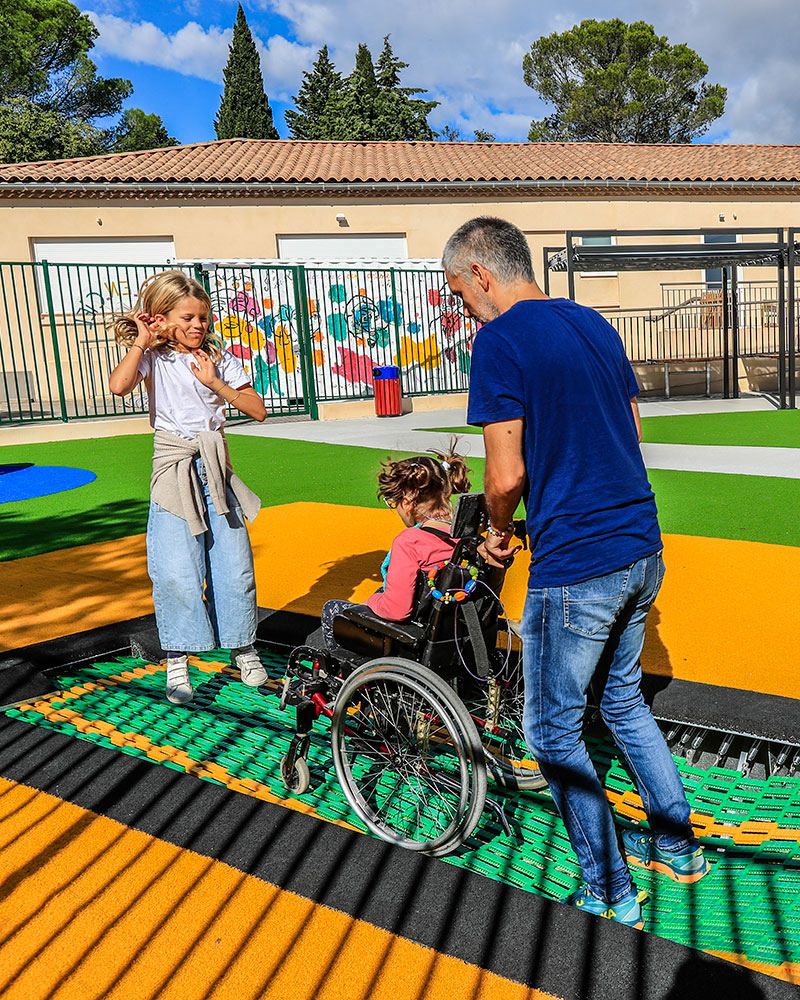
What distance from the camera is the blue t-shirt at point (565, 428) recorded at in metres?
1.99

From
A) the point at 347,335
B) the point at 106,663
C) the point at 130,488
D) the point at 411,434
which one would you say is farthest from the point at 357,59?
the point at 106,663

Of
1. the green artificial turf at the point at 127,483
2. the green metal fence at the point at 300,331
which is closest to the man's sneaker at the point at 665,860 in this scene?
the green artificial turf at the point at 127,483

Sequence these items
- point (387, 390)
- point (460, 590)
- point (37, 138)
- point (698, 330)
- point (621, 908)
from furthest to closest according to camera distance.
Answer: point (37, 138) → point (698, 330) → point (387, 390) → point (460, 590) → point (621, 908)

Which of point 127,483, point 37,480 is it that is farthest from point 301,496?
point 37,480

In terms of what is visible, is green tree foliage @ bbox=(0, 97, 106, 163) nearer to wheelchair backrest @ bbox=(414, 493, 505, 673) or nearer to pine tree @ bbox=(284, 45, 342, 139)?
A: pine tree @ bbox=(284, 45, 342, 139)

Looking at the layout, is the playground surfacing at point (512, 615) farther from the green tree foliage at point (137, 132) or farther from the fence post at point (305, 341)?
the green tree foliage at point (137, 132)

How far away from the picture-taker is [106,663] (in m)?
4.20

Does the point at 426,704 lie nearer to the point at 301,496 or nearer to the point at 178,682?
the point at 178,682

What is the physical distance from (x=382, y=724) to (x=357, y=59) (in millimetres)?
47157

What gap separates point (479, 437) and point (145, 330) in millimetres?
8731

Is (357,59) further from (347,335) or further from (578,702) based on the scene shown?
(578,702)

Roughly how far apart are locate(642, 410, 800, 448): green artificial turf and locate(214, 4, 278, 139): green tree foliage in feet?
118

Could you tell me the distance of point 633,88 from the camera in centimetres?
4656

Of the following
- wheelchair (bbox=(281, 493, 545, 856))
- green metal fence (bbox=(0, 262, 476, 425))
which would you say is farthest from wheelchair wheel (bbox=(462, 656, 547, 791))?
green metal fence (bbox=(0, 262, 476, 425))
